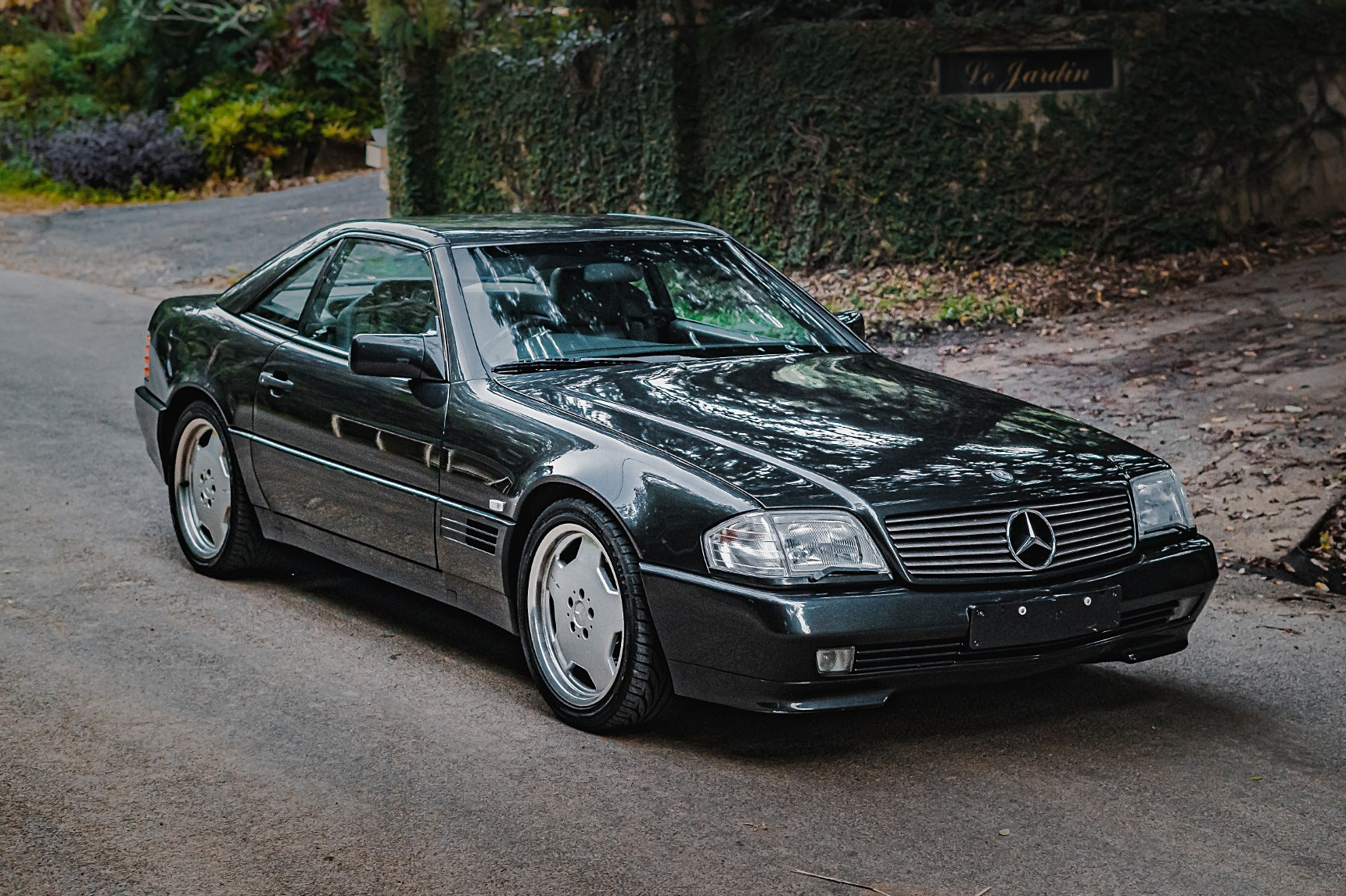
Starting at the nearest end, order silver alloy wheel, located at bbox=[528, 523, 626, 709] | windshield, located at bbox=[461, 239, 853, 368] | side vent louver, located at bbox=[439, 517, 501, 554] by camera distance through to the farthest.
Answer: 1. silver alloy wheel, located at bbox=[528, 523, 626, 709]
2. side vent louver, located at bbox=[439, 517, 501, 554]
3. windshield, located at bbox=[461, 239, 853, 368]

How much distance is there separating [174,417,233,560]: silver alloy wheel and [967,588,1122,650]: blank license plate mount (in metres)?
3.30

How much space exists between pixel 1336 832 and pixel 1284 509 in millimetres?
3636

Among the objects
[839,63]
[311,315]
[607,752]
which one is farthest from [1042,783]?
[839,63]

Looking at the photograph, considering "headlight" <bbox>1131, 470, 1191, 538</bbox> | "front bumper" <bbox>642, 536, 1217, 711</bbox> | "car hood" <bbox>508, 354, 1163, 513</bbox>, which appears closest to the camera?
"front bumper" <bbox>642, 536, 1217, 711</bbox>

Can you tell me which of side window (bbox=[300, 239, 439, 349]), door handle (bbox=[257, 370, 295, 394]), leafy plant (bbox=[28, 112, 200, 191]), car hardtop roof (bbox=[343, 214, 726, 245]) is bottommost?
door handle (bbox=[257, 370, 295, 394])

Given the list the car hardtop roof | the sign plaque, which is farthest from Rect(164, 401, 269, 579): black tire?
the sign plaque

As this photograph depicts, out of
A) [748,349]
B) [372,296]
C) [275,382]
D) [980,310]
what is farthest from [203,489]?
[980,310]

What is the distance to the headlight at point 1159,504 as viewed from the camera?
15.8 ft

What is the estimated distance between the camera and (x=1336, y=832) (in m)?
4.06

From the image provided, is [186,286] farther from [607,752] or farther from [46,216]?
[607,752]

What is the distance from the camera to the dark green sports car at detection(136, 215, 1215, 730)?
434cm

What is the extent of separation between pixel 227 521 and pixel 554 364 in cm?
183

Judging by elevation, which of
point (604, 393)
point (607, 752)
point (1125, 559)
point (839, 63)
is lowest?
point (607, 752)

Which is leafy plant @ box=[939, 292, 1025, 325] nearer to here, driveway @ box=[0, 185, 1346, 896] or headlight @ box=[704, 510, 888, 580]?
driveway @ box=[0, 185, 1346, 896]
